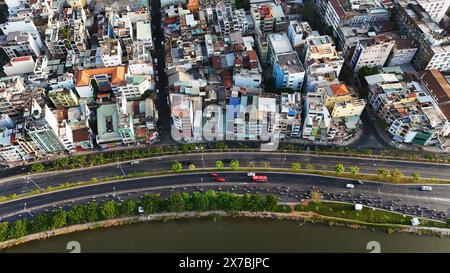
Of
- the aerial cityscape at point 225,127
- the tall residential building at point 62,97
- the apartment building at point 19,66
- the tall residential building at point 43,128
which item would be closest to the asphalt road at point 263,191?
the aerial cityscape at point 225,127

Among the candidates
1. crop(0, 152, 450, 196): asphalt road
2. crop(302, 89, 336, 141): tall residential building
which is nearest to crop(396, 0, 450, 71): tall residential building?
crop(0, 152, 450, 196): asphalt road

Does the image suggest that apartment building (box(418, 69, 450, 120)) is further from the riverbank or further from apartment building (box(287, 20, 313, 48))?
apartment building (box(287, 20, 313, 48))

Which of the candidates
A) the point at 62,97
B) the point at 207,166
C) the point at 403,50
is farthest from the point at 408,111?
the point at 62,97

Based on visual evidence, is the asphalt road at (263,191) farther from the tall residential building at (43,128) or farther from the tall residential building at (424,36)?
the tall residential building at (424,36)

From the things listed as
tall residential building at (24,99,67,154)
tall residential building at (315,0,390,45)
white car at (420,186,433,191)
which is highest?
tall residential building at (315,0,390,45)

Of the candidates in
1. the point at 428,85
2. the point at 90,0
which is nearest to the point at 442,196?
the point at 428,85
